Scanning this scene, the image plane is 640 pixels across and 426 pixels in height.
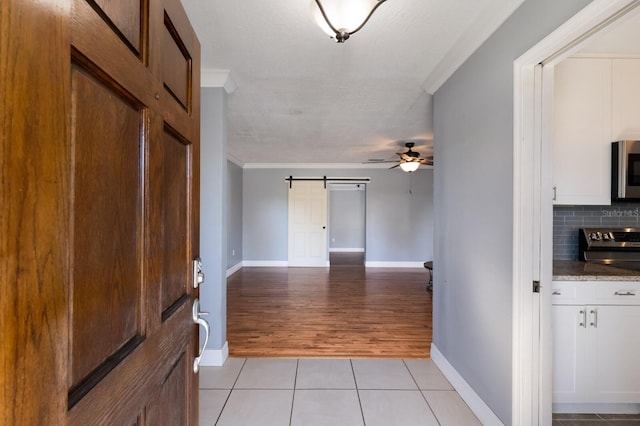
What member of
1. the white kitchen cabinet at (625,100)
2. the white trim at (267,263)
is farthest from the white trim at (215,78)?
the white trim at (267,263)

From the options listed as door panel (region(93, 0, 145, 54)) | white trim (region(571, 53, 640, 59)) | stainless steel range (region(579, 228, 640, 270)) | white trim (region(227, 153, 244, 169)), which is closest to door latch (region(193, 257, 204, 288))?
door panel (region(93, 0, 145, 54))

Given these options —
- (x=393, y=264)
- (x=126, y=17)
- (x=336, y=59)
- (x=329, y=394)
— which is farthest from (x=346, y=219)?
(x=126, y=17)

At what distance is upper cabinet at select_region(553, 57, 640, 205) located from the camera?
1.87 metres

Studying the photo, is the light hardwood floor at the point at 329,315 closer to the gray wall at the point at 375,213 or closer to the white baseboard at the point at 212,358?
the white baseboard at the point at 212,358

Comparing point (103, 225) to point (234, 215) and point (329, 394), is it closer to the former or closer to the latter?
point (329, 394)

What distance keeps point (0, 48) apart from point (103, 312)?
462 millimetres

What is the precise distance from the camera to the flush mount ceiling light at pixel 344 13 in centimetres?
126

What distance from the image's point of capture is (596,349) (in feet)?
5.77

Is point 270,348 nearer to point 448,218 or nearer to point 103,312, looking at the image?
point 448,218

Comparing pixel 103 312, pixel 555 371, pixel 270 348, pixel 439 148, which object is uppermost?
pixel 439 148

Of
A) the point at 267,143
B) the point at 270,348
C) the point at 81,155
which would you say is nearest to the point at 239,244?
the point at 267,143

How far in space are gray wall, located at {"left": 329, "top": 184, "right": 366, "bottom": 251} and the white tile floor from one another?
8.00 meters

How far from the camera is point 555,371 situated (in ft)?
5.82

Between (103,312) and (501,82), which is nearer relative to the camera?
(103,312)
